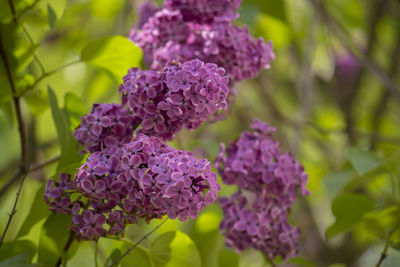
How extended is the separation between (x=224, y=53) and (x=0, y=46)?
1.16 ft

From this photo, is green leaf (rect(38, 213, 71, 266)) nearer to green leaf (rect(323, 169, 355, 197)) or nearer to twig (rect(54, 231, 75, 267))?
twig (rect(54, 231, 75, 267))

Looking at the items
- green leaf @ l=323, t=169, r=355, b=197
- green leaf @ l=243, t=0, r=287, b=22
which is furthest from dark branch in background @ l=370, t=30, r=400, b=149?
green leaf @ l=323, t=169, r=355, b=197

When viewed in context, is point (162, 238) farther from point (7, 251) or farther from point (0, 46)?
point (0, 46)

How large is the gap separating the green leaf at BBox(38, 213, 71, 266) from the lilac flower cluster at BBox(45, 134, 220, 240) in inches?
2.1

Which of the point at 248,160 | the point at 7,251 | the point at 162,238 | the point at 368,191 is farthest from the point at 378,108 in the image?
the point at 7,251

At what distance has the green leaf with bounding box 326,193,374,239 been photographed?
923mm

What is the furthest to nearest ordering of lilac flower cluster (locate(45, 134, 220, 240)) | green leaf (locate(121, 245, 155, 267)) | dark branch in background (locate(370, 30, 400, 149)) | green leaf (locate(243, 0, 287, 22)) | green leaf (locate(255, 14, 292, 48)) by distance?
dark branch in background (locate(370, 30, 400, 149)) < green leaf (locate(255, 14, 292, 48)) < green leaf (locate(243, 0, 287, 22)) < green leaf (locate(121, 245, 155, 267)) < lilac flower cluster (locate(45, 134, 220, 240))

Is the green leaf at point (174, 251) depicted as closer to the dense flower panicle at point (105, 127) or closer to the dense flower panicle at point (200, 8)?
the dense flower panicle at point (105, 127)

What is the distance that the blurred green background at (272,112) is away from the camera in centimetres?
85

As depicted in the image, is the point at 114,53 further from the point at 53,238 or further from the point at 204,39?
the point at 53,238

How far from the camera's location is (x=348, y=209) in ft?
3.06

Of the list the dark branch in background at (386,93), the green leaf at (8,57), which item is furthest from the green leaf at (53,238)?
the dark branch in background at (386,93)

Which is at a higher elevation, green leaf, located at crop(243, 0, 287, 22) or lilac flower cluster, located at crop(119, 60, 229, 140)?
lilac flower cluster, located at crop(119, 60, 229, 140)

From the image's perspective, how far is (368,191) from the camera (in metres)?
1.69
